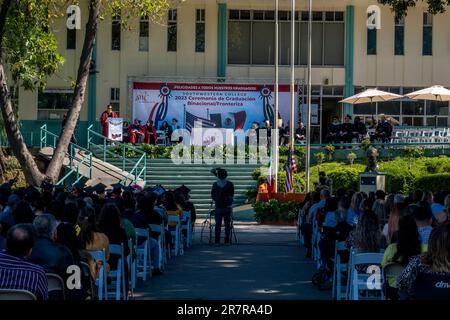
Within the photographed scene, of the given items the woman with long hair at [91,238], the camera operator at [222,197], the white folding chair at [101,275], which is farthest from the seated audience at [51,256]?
the camera operator at [222,197]

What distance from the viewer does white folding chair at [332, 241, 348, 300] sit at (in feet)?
43.1

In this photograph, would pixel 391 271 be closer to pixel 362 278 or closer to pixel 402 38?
pixel 362 278

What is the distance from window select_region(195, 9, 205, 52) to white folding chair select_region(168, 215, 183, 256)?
79.4 ft

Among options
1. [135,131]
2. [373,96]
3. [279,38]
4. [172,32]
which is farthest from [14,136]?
[279,38]

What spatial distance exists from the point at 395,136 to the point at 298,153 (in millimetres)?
4893

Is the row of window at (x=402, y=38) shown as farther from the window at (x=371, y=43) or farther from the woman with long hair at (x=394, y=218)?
the woman with long hair at (x=394, y=218)

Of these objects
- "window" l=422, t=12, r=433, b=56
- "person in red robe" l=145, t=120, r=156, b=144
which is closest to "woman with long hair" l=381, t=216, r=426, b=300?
"person in red robe" l=145, t=120, r=156, b=144

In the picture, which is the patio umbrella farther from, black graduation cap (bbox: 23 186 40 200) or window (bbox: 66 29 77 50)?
black graduation cap (bbox: 23 186 40 200)

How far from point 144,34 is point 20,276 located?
36.5 metres

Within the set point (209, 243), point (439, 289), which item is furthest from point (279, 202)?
point (439, 289)

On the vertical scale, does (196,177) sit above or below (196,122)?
below

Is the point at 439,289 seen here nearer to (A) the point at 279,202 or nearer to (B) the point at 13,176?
→ (A) the point at 279,202

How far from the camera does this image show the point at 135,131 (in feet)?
126

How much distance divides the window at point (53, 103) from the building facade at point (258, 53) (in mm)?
46
